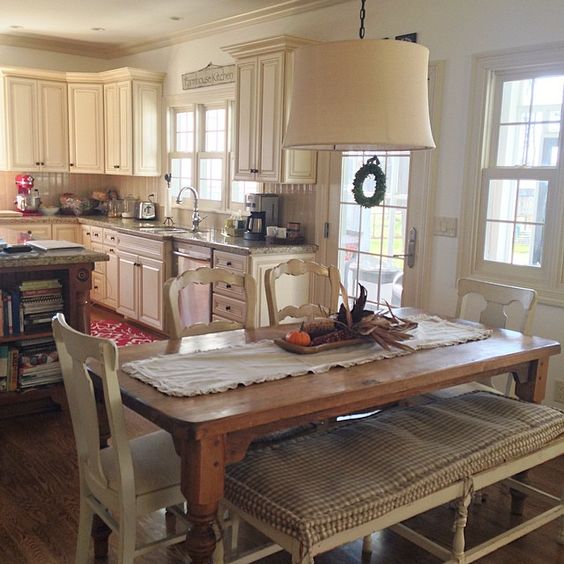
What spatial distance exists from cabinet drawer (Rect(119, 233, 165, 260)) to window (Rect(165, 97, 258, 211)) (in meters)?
0.75

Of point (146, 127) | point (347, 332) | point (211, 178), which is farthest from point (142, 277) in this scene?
point (347, 332)

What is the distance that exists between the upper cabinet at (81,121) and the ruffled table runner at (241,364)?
4613mm

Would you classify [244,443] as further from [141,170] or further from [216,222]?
[141,170]

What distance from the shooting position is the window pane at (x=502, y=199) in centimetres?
378

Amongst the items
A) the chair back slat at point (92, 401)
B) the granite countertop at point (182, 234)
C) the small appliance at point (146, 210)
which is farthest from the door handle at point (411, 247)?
the small appliance at point (146, 210)

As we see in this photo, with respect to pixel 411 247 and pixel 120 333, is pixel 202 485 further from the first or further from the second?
pixel 120 333

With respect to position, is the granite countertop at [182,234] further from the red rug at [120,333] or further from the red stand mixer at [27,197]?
the red rug at [120,333]

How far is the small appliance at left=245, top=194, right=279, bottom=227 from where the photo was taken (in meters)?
5.18

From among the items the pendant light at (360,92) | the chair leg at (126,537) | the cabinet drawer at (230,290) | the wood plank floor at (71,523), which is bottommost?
the wood plank floor at (71,523)

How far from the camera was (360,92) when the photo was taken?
207 cm

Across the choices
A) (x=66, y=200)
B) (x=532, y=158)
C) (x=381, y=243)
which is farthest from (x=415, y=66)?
(x=66, y=200)

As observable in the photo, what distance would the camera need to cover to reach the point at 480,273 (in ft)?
12.9

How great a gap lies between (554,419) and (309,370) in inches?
42.0

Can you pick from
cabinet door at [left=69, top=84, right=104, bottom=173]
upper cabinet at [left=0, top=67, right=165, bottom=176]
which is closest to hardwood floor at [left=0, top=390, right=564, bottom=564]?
upper cabinet at [left=0, top=67, right=165, bottom=176]
